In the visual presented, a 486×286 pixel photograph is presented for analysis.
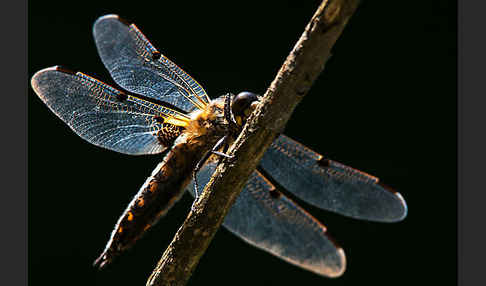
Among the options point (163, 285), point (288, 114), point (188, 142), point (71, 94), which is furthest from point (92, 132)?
point (288, 114)

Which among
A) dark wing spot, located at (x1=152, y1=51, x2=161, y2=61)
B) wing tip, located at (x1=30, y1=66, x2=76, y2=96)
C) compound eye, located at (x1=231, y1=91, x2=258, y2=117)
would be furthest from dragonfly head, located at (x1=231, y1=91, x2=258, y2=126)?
wing tip, located at (x1=30, y1=66, x2=76, y2=96)

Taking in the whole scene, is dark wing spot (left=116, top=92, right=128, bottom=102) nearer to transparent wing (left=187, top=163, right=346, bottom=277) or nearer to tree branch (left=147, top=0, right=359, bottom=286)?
transparent wing (left=187, top=163, right=346, bottom=277)

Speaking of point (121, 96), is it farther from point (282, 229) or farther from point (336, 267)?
point (336, 267)

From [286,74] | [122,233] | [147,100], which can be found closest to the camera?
[286,74]

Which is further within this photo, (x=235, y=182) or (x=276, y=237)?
(x=276, y=237)

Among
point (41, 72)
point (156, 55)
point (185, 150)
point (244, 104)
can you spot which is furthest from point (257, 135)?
point (41, 72)

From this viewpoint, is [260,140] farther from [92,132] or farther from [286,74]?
[92,132]

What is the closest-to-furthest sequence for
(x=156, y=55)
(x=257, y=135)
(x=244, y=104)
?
(x=257, y=135) → (x=244, y=104) → (x=156, y=55)

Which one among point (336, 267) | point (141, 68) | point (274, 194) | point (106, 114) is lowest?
point (336, 267)
